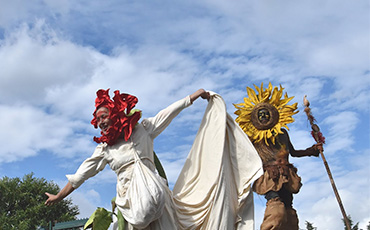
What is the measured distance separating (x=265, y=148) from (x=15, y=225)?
39.8ft

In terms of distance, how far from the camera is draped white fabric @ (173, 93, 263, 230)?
15.8 ft

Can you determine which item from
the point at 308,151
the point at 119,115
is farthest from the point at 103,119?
the point at 308,151

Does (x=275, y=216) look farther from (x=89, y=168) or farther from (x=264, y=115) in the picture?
(x=89, y=168)

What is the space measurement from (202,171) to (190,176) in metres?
0.14

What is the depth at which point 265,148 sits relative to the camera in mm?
5629

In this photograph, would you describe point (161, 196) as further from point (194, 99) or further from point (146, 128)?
point (194, 99)

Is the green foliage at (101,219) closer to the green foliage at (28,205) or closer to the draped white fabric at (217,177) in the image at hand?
the draped white fabric at (217,177)

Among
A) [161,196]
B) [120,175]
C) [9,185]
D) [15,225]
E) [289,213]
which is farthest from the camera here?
[9,185]

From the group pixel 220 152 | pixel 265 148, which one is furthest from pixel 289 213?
pixel 220 152

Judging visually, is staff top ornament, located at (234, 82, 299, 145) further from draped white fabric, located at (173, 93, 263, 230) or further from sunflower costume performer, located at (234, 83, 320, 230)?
draped white fabric, located at (173, 93, 263, 230)

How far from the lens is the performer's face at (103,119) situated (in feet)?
15.8

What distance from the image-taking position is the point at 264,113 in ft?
18.5

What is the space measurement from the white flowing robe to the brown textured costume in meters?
0.51

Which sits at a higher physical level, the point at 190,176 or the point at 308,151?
the point at 308,151
